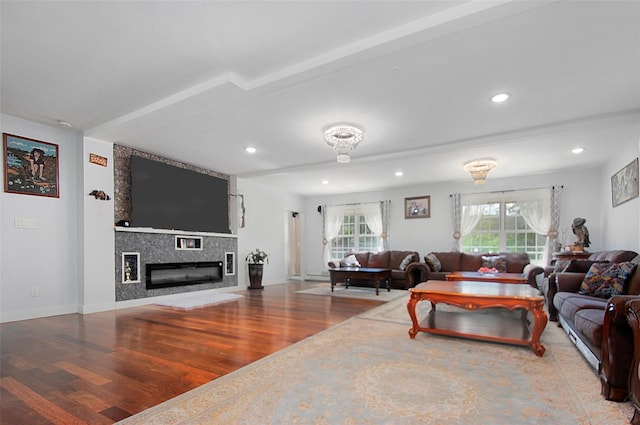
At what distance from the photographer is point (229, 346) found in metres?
3.04

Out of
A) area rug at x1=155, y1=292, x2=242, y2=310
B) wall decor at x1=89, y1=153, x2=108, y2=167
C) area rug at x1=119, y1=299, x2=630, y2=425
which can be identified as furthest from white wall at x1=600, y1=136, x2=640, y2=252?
wall decor at x1=89, y1=153, x2=108, y2=167

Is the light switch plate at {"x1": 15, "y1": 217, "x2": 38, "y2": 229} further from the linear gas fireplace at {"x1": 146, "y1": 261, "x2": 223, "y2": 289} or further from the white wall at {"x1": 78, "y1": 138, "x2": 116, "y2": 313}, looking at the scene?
the linear gas fireplace at {"x1": 146, "y1": 261, "x2": 223, "y2": 289}

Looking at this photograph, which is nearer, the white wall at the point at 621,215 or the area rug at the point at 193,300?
the white wall at the point at 621,215

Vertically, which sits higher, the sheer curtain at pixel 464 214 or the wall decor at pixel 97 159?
the wall decor at pixel 97 159

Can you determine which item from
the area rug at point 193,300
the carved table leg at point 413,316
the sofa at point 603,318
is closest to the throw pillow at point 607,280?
the sofa at point 603,318

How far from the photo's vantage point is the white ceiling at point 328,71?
2.28 metres

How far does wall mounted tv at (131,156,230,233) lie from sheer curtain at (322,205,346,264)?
3305 mm

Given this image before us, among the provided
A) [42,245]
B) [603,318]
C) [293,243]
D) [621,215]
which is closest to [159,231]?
[42,245]

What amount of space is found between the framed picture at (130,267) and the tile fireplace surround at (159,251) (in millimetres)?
38

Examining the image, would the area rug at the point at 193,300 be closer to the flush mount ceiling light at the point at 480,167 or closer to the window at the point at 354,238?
the window at the point at 354,238

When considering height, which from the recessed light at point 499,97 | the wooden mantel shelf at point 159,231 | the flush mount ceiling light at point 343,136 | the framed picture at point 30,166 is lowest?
the wooden mantel shelf at point 159,231

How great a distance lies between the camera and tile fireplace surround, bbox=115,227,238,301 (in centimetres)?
518

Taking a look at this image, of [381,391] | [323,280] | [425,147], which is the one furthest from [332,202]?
[381,391]

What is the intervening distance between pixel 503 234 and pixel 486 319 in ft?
13.7
